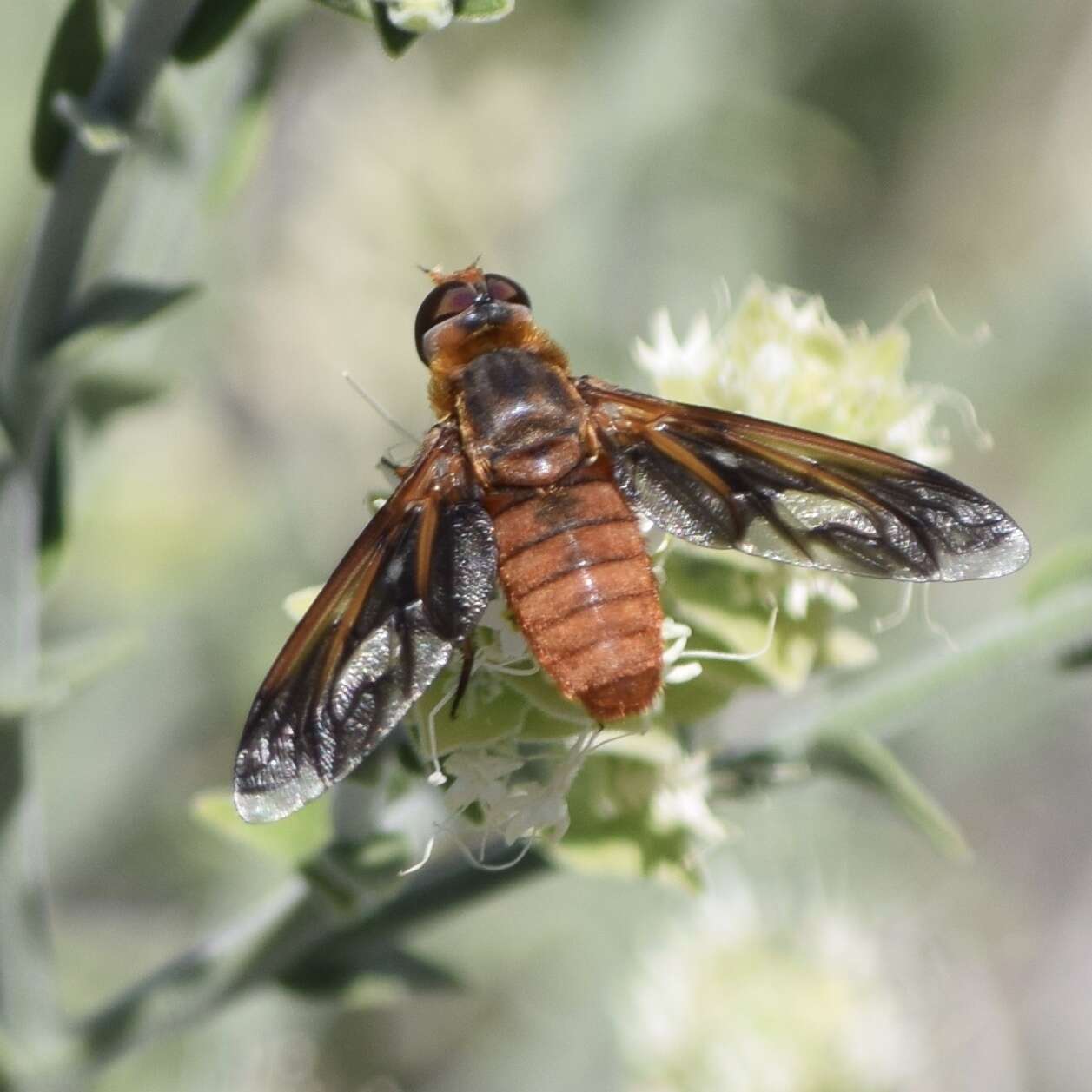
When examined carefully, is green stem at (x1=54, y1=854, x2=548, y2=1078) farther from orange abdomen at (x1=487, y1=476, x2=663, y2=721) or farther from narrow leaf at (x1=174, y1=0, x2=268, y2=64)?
narrow leaf at (x1=174, y1=0, x2=268, y2=64)

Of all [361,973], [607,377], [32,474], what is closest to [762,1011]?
[361,973]

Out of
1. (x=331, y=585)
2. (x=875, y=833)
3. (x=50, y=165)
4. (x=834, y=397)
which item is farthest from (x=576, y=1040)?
(x=50, y=165)

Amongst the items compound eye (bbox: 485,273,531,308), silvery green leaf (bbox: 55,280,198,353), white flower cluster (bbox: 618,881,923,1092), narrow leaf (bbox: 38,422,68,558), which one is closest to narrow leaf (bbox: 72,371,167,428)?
narrow leaf (bbox: 38,422,68,558)

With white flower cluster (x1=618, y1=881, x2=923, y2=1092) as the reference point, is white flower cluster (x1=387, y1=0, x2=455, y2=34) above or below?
above

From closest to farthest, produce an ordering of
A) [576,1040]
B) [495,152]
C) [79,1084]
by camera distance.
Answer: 1. [79,1084]
2. [576,1040]
3. [495,152]

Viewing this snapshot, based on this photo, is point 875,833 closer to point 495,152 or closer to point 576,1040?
point 576,1040
